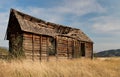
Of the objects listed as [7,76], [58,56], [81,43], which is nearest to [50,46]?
[58,56]

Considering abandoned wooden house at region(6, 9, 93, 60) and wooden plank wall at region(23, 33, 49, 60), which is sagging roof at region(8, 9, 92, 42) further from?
wooden plank wall at region(23, 33, 49, 60)

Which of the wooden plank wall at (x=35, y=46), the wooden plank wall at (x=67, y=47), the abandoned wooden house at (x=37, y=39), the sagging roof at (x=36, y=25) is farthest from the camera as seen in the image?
the wooden plank wall at (x=67, y=47)

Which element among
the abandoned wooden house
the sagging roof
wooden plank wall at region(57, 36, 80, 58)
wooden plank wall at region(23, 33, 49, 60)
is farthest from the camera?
wooden plank wall at region(57, 36, 80, 58)

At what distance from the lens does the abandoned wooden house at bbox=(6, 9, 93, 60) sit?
20250mm

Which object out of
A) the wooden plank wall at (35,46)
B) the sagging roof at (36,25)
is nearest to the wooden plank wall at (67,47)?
the sagging roof at (36,25)

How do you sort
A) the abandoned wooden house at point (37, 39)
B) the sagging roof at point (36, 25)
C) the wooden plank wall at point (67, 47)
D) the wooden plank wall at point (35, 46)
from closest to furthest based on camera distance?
the abandoned wooden house at point (37, 39) → the wooden plank wall at point (35, 46) → the sagging roof at point (36, 25) → the wooden plank wall at point (67, 47)

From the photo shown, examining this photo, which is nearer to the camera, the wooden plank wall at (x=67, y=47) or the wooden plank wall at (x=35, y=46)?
the wooden plank wall at (x=35, y=46)

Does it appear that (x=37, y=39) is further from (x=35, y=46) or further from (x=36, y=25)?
(x=36, y=25)

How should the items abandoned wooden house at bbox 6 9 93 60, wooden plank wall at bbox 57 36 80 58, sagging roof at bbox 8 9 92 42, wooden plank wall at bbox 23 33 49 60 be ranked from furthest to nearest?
wooden plank wall at bbox 57 36 80 58
sagging roof at bbox 8 9 92 42
wooden plank wall at bbox 23 33 49 60
abandoned wooden house at bbox 6 9 93 60

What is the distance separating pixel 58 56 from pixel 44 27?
3.22m

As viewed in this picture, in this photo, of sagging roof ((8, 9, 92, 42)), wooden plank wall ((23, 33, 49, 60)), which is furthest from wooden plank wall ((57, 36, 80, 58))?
wooden plank wall ((23, 33, 49, 60))

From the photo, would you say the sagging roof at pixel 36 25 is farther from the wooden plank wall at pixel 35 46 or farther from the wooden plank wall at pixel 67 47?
the wooden plank wall at pixel 67 47

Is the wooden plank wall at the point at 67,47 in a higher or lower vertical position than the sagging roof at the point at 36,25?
lower

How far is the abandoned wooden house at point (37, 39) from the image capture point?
20.2 metres
